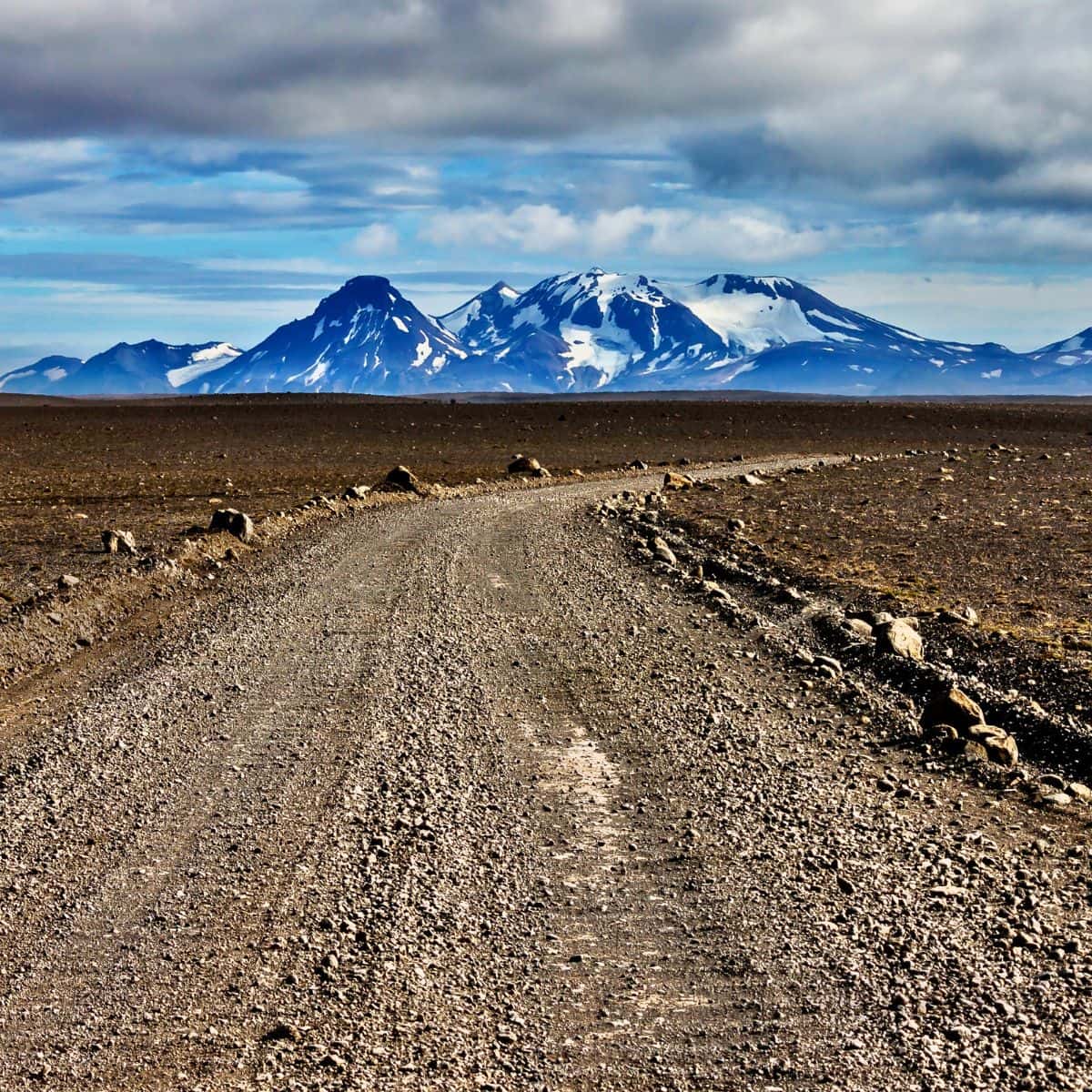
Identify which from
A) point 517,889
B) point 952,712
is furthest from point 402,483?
point 517,889

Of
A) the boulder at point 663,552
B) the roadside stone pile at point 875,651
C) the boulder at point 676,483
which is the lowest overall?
the roadside stone pile at point 875,651

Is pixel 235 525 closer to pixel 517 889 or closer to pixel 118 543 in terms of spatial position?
pixel 118 543

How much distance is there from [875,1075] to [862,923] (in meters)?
1.41

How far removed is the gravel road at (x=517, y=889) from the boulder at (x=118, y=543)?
343 inches

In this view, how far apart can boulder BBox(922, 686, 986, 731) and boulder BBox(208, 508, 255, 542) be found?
1525cm

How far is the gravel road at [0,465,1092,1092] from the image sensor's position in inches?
219


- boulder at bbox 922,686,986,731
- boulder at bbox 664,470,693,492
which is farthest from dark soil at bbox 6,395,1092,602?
boulder at bbox 922,686,986,731

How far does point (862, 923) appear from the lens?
22.0 feet

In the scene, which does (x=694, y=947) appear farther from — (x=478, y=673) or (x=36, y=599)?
(x=36, y=599)

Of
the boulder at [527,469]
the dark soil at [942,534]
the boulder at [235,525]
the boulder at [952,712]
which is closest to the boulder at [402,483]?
the boulder at [527,469]

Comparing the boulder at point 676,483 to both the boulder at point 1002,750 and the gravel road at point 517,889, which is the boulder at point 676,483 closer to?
the gravel road at point 517,889

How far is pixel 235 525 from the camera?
2366cm

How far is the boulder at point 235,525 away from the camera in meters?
23.5

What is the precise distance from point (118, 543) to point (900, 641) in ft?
43.3
